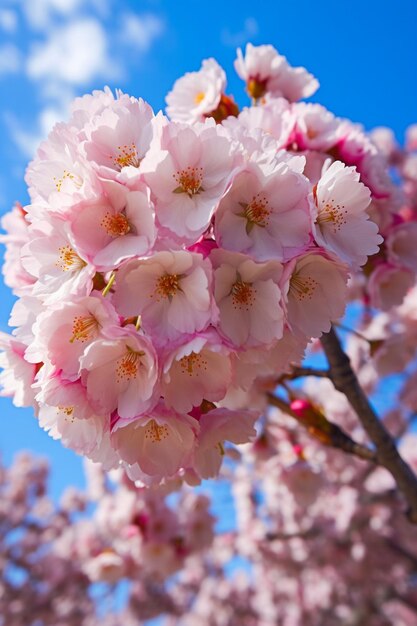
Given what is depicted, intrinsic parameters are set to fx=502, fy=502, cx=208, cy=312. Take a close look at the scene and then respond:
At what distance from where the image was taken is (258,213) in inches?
37.6

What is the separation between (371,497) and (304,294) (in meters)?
3.39

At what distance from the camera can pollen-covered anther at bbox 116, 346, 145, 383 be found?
0.93m

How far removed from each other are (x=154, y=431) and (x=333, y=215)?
22.0 inches

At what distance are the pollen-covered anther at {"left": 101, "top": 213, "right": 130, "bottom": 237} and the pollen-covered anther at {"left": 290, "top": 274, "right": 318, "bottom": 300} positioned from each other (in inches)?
13.2

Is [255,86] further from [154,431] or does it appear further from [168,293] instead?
[154,431]

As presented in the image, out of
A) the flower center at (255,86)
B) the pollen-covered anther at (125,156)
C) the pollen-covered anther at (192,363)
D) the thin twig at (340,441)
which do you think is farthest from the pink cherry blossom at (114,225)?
the flower center at (255,86)

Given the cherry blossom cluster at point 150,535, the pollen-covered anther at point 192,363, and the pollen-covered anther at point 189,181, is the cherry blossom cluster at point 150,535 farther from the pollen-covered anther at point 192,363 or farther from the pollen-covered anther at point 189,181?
the pollen-covered anther at point 189,181

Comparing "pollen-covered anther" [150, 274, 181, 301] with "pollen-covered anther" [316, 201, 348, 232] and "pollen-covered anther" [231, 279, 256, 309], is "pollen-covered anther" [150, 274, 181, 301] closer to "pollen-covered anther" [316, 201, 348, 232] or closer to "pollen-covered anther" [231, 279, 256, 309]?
"pollen-covered anther" [231, 279, 256, 309]

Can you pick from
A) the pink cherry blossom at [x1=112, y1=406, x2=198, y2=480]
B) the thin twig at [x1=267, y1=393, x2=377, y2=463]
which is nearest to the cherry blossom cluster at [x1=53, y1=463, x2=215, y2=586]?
the thin twig at [x1=267, y1=393, x2=377, y2=463]

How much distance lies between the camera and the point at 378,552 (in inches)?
241

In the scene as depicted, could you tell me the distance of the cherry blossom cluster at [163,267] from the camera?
2.92ft

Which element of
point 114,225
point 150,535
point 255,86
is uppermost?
point 255,86

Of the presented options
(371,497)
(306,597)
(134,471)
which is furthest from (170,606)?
(134,471)

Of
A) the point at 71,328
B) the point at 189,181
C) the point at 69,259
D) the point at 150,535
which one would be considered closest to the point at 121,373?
the point at 71,328
